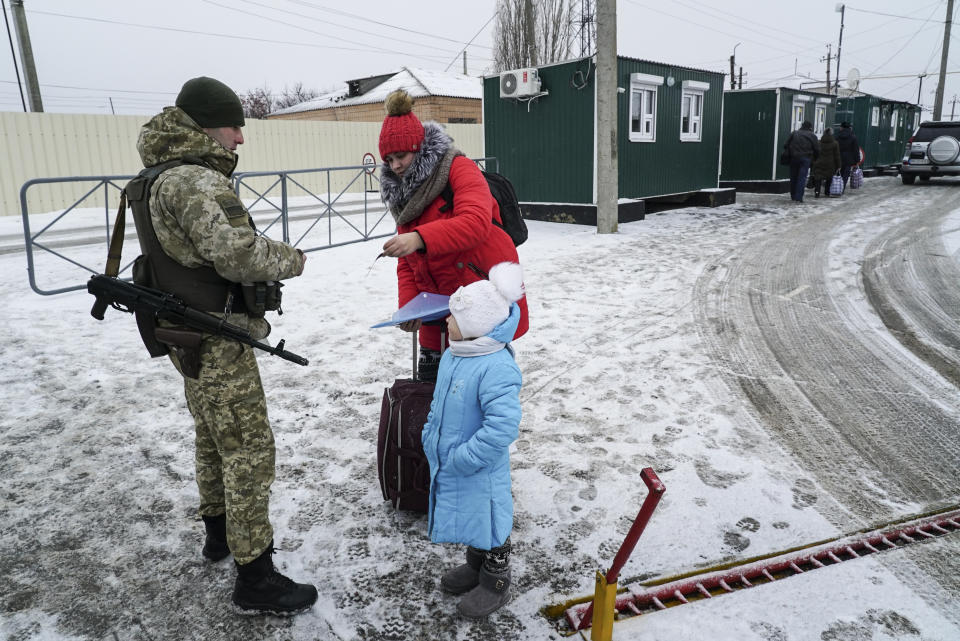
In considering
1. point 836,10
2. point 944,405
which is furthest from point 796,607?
point 836,10

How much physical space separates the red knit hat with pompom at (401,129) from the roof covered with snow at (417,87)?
27933 millimetres

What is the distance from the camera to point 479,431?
1.86m

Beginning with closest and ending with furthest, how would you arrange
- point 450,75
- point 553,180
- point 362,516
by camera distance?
point 362,516, point 553,180, point 450,75

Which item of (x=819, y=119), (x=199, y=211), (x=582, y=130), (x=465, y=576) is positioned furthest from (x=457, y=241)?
(x=819, y=119)

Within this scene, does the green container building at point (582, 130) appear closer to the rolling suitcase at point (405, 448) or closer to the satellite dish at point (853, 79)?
the rolling suitcase at point (405, 448)

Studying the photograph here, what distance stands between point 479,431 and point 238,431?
2.66 ft

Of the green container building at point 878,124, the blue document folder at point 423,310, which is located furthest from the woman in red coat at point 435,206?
the green container building at point 878,124

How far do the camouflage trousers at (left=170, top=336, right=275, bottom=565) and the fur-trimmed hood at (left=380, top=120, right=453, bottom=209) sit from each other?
83cm

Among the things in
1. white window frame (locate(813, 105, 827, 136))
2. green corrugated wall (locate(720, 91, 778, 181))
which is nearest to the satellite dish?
white window frame (locate(813, 105, 827, 136))

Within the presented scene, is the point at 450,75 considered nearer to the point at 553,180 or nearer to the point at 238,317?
the point at 553,180

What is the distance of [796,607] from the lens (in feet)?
6.78

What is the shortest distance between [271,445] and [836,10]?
4105cm

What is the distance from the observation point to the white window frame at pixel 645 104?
11.4 m

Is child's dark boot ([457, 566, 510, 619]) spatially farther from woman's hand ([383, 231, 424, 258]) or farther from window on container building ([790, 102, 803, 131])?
window on container building ([790, 102, 803, 131])
